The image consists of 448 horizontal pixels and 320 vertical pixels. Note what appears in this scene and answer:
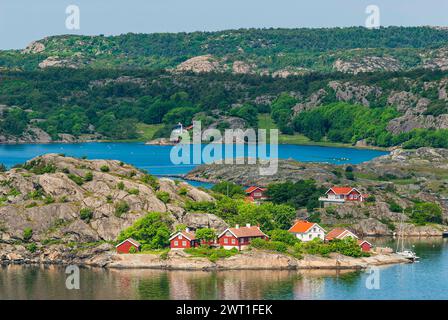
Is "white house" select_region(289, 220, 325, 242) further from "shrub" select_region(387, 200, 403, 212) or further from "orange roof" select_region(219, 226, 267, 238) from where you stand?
"shrub" select_region(387, 200, 403, 212)

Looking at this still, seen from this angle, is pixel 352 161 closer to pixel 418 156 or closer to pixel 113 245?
pixel 418 156

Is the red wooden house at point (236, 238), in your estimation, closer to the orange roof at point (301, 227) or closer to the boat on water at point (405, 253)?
the orange roof at point (301, 227)

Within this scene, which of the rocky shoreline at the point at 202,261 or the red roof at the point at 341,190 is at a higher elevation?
the red roof at the point at 341,190

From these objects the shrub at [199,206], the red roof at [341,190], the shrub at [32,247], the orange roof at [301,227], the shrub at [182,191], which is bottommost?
the shrub at [32,247]

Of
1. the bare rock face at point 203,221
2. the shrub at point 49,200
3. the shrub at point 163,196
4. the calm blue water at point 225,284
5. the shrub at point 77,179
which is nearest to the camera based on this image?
the calm blue water at point 225,284

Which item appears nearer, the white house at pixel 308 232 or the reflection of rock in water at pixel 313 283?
the reflection of rock in water at pixel 313 283

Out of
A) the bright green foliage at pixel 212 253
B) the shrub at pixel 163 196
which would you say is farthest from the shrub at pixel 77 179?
the bright green foliage at pixel 212 253
